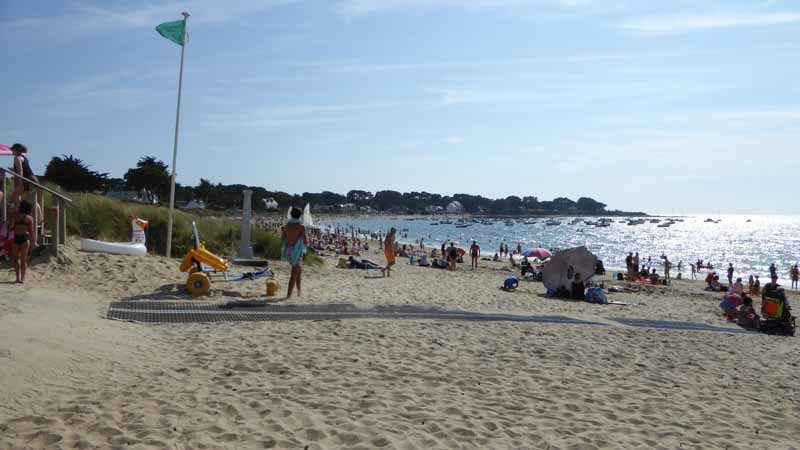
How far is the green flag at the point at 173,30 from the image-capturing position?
519 inches

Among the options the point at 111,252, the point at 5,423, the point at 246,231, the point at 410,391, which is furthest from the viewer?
the point at 246,231

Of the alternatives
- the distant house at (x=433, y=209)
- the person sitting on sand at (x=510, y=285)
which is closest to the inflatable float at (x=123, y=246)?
the person sitting on sand at (x=510, y=285)

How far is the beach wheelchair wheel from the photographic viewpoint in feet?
30.4

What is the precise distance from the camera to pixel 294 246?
969cm

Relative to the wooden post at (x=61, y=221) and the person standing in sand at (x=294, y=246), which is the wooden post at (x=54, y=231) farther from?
the person standing in sand at (x=294, y=246)

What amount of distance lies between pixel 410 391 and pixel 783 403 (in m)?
3.72

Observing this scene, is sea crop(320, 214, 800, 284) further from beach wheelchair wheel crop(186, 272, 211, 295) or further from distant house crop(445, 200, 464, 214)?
beach wheelchair wheel crop(186, 272, 211, 295)

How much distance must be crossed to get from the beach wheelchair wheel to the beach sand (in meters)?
0.39

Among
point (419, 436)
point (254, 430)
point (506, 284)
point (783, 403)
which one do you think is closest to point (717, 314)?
point (506, 284)

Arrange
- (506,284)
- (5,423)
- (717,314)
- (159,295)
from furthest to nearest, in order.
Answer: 1. (506,284)
2. (717,314)
3. (159,295)
4. (5,423)

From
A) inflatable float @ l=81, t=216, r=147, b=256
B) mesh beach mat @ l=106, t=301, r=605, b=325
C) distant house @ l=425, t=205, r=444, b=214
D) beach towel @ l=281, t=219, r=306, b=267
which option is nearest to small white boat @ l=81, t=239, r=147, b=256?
inflatable float @ l=81, t=216, r=147, b=256

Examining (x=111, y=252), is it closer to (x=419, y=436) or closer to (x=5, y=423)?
(x=5, y=423)

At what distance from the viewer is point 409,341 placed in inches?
272

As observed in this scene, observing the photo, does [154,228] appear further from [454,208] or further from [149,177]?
[454,208]
